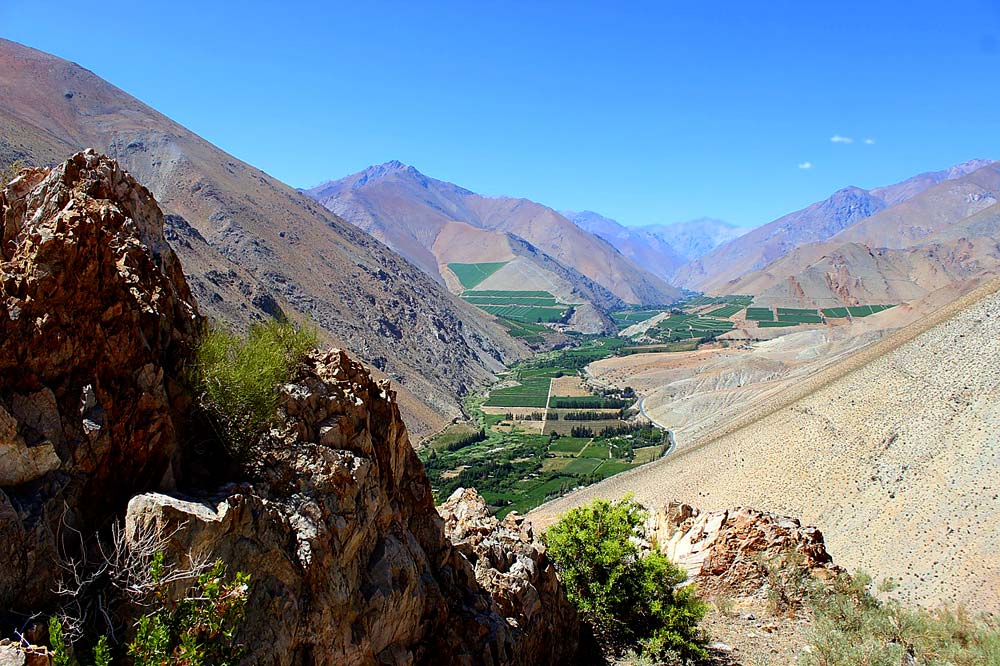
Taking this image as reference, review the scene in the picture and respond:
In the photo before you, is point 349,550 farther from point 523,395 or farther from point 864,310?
point 864,310

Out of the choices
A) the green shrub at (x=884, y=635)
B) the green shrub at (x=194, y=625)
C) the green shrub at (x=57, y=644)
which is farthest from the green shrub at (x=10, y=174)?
the green shrub at (x=884, y=635)

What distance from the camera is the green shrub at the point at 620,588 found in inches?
677

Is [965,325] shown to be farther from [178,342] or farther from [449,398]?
[449,398]

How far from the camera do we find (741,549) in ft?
73.7

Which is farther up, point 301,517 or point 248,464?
point 248,464

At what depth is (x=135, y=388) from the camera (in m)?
8.70

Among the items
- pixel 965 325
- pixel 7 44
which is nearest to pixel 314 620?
pixel 965 325

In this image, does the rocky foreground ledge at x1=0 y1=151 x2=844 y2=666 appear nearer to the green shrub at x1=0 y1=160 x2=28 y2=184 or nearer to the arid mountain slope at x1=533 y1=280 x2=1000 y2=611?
the green shrub at x1=0 y1=160 x2=28 y2=184

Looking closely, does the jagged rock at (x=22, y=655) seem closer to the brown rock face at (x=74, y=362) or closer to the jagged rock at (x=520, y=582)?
the brown rock face at (x=74, y=362)

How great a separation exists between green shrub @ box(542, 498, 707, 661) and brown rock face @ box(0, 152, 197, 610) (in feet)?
40.9

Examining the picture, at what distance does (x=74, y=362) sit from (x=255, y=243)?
97370 mm

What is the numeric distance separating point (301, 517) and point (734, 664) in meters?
13.0

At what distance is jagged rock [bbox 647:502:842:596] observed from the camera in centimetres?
2156

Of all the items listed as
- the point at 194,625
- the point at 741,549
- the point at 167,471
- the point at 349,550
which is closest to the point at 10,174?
the point at 167,471
